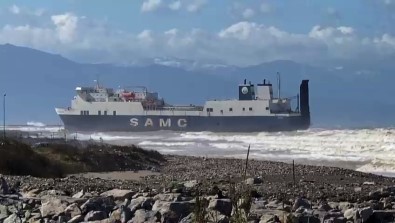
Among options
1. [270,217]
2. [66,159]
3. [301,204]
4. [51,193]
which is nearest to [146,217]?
[270,217]

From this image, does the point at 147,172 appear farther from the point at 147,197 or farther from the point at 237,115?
the point at 237,115

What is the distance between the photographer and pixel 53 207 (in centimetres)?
935

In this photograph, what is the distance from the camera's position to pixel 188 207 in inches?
352

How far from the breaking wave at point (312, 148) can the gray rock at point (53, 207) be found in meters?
18.3

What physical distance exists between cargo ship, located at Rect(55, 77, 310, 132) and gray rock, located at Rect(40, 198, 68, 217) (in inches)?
2024

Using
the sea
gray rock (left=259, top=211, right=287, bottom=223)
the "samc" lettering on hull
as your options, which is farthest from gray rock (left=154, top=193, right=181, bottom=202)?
the "samc" lettering on hull

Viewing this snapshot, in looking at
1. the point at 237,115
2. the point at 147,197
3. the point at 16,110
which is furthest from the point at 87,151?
the point at 16,110

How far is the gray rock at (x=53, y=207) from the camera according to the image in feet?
30.2

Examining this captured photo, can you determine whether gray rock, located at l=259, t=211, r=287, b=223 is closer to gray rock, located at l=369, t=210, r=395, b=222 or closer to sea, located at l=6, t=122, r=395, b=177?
gray rock, located at l=369, t=210, r=395, b=222

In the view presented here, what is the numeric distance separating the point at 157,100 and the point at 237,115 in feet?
31.2

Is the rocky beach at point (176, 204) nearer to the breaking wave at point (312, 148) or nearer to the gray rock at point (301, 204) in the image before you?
the gray rock at point (301, 204)

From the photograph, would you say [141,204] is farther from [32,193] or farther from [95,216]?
[32,193]

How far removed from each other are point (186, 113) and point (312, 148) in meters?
22.7

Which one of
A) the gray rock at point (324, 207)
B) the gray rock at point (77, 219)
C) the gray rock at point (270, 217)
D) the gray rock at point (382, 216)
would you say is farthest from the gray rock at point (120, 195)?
the gray rock at point (382, 216)
